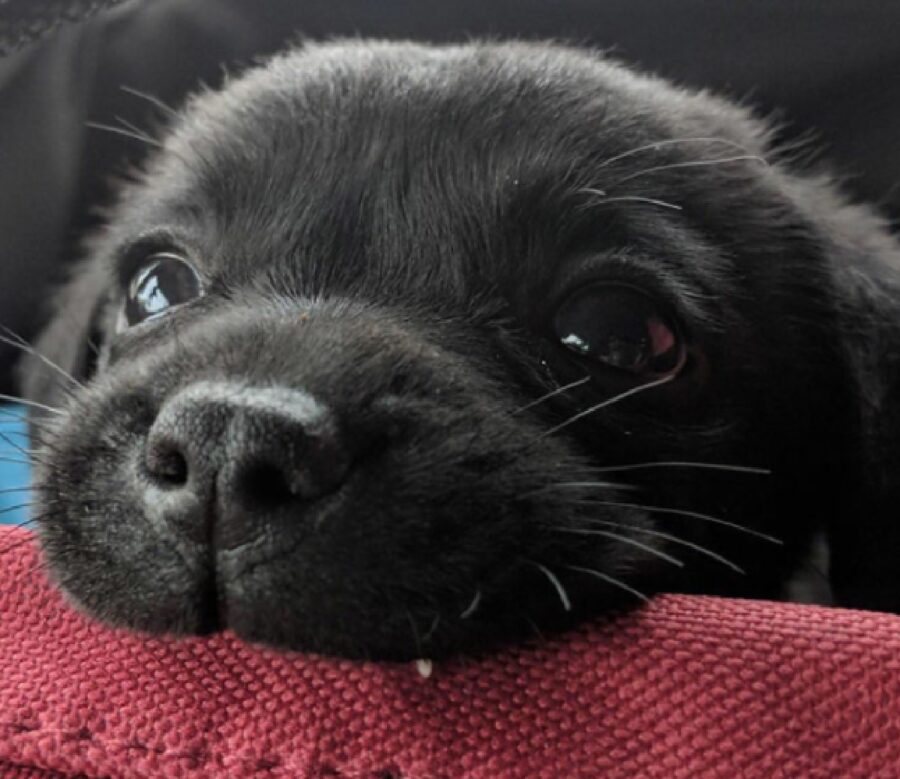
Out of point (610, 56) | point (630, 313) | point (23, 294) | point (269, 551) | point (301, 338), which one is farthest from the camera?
point (23, 294)

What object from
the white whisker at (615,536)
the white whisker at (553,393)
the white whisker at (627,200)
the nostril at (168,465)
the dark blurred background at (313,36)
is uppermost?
the dark blurred background at (313,36)

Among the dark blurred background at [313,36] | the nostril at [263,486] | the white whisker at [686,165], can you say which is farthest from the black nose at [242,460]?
the dark blurred background at [313,36]

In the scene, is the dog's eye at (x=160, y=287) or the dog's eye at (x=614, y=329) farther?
the dog's eye at (x=160, y=287)

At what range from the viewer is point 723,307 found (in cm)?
129

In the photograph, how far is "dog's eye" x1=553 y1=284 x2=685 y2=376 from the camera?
1228 mm

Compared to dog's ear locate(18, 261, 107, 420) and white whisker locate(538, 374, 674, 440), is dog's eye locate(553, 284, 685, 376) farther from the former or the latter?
dog's ear locate(18, 261, 107, 420)

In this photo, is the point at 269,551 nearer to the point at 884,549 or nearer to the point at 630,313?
the point at 630,313

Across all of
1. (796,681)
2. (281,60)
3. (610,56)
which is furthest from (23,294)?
(796,681)

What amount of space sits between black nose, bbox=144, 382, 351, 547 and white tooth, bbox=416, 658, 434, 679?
14 centimetres

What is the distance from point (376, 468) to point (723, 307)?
541 mm

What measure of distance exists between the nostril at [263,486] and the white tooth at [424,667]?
15 centimetres

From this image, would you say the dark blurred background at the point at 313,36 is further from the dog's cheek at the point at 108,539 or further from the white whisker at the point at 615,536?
the dog's cheek at the point at 108,539

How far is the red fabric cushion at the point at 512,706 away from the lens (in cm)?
74

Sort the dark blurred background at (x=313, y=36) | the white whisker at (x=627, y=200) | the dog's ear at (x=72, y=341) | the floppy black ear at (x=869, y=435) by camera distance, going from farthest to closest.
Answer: the dark blurred background at (x=313, y=36), the dog's ear at (x=72, y=341), the floppy black ear at (x=869, y=435), the white whisker at (x=627, y=200)
